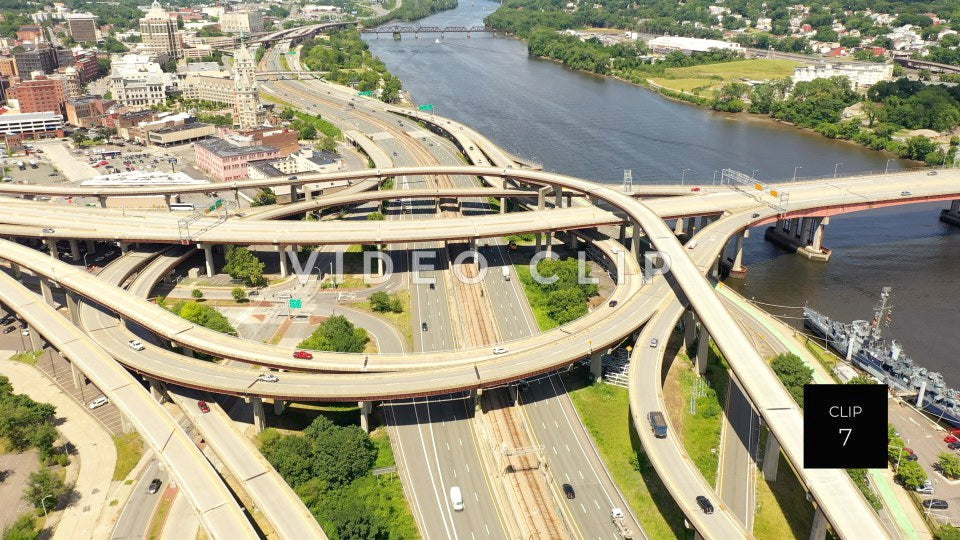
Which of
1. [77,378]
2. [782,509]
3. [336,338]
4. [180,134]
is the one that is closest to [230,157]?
[180,134]

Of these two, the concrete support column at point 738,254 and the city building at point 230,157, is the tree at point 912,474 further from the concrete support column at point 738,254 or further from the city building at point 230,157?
the city building at point 230,157

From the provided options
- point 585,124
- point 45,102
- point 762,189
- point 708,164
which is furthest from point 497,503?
point 45,102

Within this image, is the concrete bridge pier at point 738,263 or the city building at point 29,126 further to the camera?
the city building at point 29,126

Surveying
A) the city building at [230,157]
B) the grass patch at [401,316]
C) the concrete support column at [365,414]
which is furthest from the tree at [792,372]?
the city building at [230,157]

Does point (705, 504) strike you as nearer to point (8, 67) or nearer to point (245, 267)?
point (245, 267)

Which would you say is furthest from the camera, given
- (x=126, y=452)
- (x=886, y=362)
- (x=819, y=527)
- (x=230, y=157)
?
(x=230, y=157)

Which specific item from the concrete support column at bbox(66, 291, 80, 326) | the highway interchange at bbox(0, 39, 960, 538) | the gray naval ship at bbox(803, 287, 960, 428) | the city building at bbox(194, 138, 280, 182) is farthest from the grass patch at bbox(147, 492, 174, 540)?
the city building at bbox(194, 138, 280, 182)
